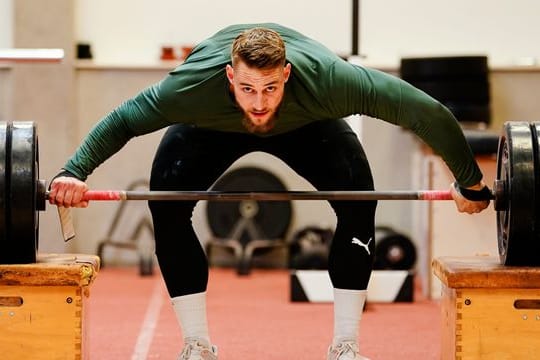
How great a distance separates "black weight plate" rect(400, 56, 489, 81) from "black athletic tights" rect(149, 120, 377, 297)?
2616mm

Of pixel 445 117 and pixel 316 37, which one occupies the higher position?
pixel 316 37

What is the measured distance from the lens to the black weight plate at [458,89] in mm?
5574

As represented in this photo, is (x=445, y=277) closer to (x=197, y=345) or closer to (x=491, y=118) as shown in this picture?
(x=197, y=345)

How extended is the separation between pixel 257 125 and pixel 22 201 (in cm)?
70

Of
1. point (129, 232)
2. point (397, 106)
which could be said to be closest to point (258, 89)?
point (397, 106)

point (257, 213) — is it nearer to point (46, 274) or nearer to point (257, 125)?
point (257, 125)

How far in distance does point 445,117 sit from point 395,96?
16cm

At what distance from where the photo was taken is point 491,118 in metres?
5.90

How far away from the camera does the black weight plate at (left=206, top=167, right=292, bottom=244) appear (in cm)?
607

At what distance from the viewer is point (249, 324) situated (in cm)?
429

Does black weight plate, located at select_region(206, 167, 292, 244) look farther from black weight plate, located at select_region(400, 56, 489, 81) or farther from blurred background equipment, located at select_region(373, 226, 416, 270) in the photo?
black weight plate, located at select_region(400, 56, 489, 81)

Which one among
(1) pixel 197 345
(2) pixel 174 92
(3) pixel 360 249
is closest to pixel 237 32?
(2) pixel 174 92

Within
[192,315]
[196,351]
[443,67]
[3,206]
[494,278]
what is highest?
[443,67]

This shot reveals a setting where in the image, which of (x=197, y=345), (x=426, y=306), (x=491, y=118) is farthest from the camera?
(x=491, y=118)
